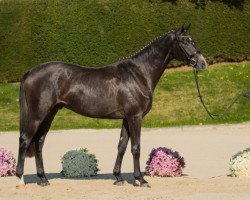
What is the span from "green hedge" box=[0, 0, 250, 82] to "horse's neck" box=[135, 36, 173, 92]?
19945 mm

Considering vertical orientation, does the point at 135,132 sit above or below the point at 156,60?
below

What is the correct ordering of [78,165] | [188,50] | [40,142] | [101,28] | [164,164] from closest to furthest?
1. [188,50]
2. [40,142]
3. [164,164]
4. [78,165]
5. [101,28]

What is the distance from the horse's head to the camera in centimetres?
1268

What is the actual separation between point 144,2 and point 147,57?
870 inches

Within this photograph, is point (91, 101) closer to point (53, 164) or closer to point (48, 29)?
point (53, 164)

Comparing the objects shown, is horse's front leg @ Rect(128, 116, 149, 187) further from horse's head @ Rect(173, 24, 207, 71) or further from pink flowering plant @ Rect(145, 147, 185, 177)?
horse's head @ Rect(173, 24, 207, 71)

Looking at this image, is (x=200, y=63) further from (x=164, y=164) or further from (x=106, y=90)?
(x=164, y=164)

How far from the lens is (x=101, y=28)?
33.9 meters

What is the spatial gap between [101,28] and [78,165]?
2031 centimetres

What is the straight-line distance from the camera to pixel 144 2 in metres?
34.6

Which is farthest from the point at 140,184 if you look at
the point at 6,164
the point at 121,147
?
the point at 6,164

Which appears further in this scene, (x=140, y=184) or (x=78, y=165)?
(x=78, y=165)

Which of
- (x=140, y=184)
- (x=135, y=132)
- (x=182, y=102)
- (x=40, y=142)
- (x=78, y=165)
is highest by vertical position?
(x=135, y=132)

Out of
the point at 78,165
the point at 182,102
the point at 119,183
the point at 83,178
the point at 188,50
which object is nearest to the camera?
the point at 188,50
